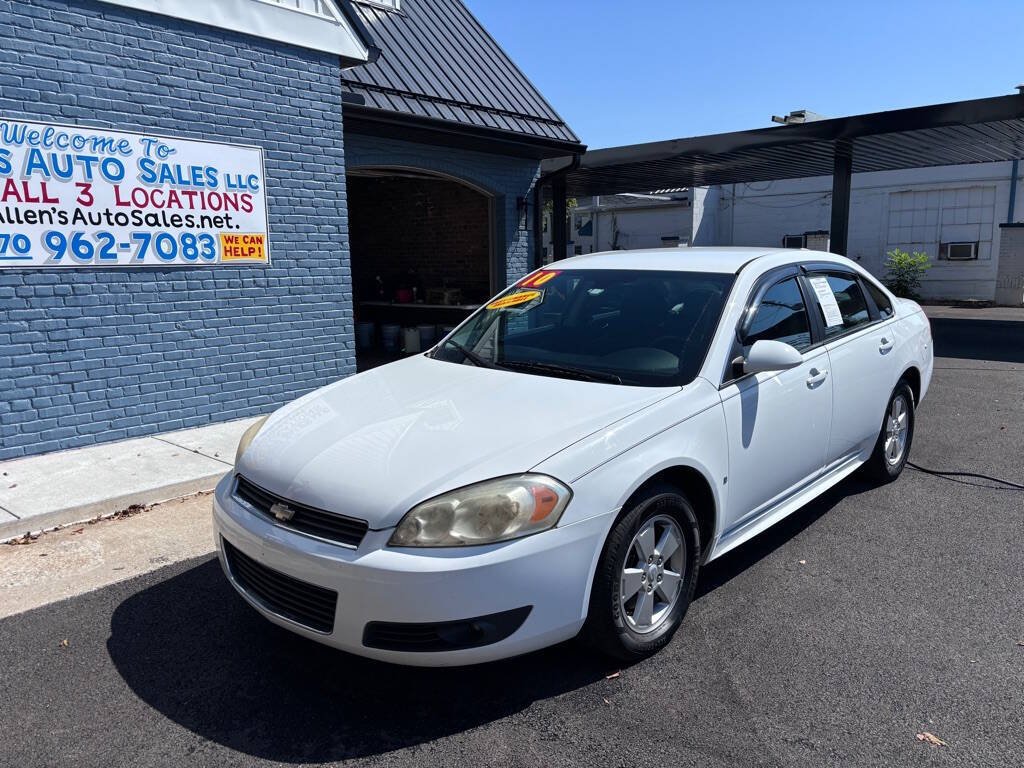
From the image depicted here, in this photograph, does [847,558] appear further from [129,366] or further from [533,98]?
[533,98]

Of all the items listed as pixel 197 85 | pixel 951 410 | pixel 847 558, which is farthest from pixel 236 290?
pixel 951 410

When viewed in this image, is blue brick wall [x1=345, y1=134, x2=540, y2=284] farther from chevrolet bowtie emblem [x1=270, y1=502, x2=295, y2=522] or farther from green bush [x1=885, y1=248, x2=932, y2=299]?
green bush [x1=885, y1=248, x2=932, y2=299]

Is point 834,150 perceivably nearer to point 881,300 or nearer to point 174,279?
point 881,300

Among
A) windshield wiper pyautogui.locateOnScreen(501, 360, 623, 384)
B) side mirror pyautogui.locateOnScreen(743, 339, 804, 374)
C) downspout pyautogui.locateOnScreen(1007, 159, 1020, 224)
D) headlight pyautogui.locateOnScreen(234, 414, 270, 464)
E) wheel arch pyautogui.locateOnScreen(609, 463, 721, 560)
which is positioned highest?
downspout pyautogui.locateOnScreen(1007, 159, 1020, 224)

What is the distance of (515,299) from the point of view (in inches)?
177

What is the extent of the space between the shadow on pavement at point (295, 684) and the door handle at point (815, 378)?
1884 millimetres

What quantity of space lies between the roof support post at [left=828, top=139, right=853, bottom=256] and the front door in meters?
9.85

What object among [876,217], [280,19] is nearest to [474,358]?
[280,19]

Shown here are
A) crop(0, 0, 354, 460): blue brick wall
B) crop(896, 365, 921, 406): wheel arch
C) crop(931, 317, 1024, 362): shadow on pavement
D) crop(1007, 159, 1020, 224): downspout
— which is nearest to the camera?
crop(896, 365, 921, 406): wheel arch

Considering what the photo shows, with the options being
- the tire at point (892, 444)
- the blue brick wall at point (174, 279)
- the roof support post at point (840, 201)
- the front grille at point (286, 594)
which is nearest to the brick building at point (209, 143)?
the blue brick wall at point (174, 279)

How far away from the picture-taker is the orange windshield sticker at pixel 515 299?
4453mm

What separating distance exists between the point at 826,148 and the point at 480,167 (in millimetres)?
6517

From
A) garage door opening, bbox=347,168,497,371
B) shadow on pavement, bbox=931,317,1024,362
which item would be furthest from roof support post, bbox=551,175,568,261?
shadow on pavement, bbox=931,317,1024,362

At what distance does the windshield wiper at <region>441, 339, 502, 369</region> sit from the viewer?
13.0 feet
